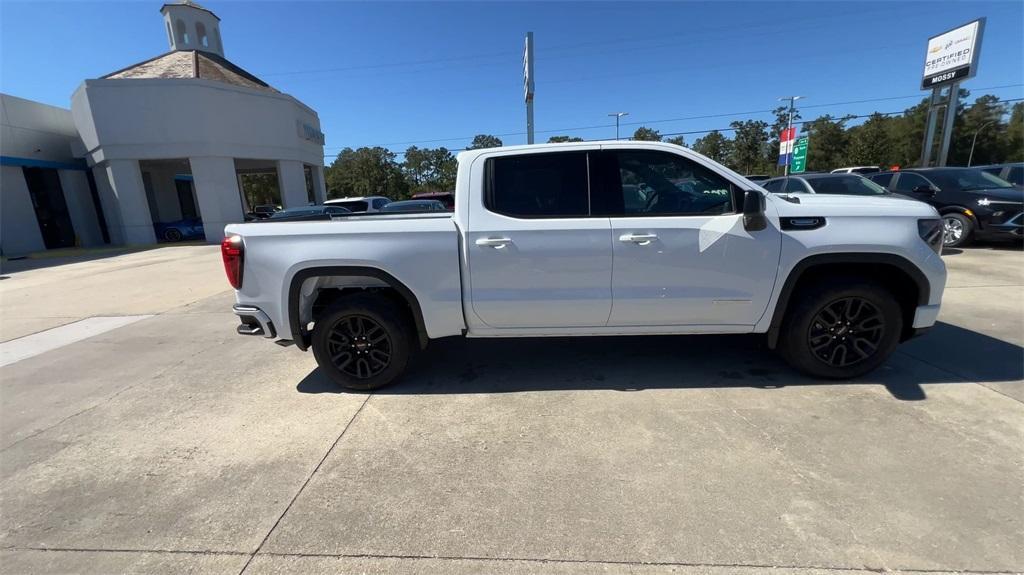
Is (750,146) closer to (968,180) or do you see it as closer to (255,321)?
(968,180)

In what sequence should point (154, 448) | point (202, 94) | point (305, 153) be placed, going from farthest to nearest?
point (305, 153) < point (202, 94) < point (154, 448)

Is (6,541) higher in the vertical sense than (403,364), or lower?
lower

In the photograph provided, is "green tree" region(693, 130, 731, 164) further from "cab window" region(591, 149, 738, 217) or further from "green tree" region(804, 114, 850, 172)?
"cab window" region(591, 149, 738, 217)

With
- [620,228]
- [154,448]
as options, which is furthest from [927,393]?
[154,448]

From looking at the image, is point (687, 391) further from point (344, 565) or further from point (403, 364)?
point (344, 565)

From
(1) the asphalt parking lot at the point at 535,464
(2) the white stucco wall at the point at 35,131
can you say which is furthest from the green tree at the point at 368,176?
(1) the asphalt parking lot at the point at 535,464

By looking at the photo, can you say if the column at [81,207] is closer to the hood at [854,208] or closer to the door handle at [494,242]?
the door handle at [494,242]

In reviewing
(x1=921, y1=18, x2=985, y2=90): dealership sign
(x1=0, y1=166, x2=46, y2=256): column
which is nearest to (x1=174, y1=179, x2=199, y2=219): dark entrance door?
(x1=0, y1=166, x2=46, y2=256): column

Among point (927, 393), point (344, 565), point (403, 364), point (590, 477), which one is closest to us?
point (344, 565)

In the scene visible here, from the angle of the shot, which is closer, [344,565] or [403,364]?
[344,565]

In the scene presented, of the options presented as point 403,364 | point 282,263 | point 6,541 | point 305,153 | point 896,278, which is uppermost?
point 305,153

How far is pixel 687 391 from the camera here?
361cm

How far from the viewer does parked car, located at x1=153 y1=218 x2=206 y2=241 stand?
862 inches

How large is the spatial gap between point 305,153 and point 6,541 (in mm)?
24297
